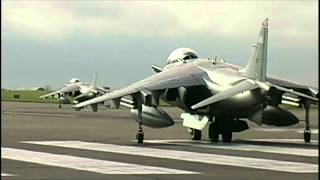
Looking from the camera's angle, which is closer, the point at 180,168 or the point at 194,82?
the point at 180,168

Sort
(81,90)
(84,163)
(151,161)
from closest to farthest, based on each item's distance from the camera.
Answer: (84,163) < (151,161) < (81,90)

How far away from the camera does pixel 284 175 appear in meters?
15.5

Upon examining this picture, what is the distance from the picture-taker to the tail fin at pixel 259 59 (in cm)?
2622

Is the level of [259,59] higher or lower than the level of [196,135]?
higher

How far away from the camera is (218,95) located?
84.5 ft

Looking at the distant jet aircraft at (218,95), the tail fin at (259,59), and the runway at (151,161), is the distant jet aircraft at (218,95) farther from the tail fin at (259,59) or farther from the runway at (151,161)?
the runway at (151,161)

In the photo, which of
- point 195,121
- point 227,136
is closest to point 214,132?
point 227,136

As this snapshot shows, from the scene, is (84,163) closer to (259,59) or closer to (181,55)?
(259,59)

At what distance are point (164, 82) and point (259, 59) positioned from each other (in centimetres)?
380

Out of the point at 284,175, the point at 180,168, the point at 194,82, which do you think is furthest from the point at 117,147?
the point at 284,175

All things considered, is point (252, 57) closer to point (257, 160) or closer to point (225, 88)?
point (225, 88)

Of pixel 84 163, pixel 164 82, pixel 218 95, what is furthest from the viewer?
pixel 164 82

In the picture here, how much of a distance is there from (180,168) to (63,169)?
9.08 ft

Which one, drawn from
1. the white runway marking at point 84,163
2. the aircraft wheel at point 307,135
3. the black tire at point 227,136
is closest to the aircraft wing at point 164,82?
the black tire at point 227,136
